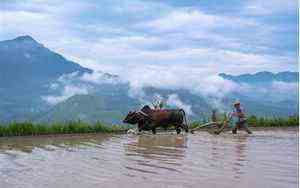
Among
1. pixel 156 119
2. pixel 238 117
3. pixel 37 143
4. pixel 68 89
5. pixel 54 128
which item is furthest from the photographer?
pixel 68 89

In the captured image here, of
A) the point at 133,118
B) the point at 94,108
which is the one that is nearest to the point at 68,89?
the point at 94,108

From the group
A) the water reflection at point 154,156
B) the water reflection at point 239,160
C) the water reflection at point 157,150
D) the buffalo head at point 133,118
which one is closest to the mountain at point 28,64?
the buffalo head at point 133,118

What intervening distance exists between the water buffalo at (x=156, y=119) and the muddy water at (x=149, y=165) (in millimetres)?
5246

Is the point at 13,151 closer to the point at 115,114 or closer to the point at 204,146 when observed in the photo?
the point at 204,146

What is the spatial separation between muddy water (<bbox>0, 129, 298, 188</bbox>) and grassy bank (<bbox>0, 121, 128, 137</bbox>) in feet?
9.67

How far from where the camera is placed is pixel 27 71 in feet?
561

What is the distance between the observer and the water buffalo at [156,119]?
19.0m

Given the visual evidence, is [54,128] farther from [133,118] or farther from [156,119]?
Result: [156,119]

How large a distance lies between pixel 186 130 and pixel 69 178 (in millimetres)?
11295

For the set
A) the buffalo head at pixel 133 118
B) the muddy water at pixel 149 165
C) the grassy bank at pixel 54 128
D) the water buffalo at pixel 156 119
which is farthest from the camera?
the buffalo head at pixel 133 118

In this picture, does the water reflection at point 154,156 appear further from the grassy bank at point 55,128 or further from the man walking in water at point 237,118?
the man walking in water at point 237,118

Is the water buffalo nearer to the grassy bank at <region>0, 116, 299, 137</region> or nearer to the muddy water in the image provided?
the grassy bank at <region>0, 116, 299, 137</region>

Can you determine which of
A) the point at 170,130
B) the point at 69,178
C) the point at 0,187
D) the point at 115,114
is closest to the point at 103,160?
the point at 69,178

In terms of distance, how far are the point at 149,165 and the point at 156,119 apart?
374 inches
